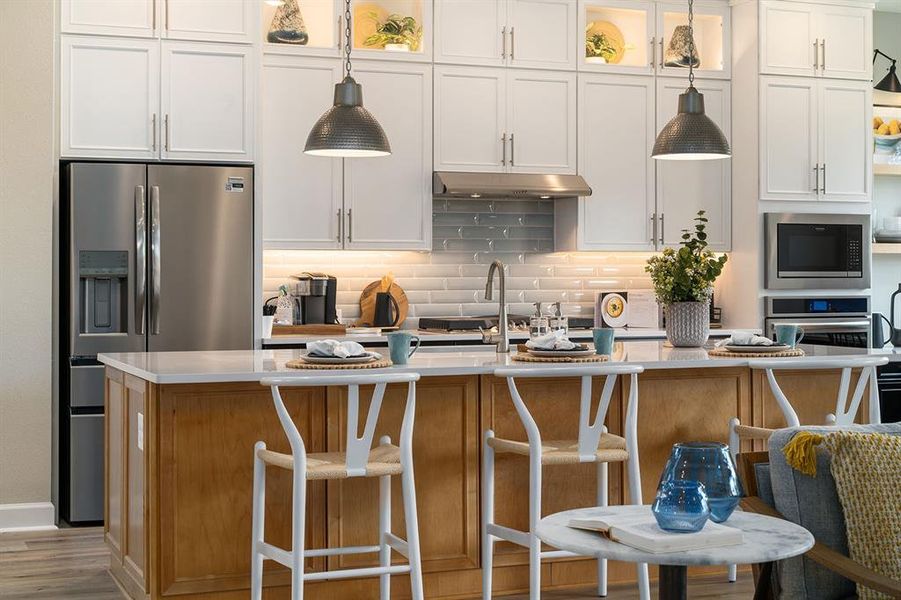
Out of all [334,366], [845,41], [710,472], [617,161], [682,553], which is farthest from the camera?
[845,41]

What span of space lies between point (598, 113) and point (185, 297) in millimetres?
2576

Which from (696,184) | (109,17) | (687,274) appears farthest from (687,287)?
(109,17)

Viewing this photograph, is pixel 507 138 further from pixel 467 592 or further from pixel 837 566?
pixel 837 566

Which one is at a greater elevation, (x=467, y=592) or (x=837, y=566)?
(x=837, y=566)

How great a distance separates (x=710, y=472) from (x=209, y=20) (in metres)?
4.35

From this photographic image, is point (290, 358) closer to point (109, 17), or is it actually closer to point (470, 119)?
point (109, 17)

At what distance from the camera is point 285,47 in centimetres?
616

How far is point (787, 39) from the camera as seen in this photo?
6734 millimetres

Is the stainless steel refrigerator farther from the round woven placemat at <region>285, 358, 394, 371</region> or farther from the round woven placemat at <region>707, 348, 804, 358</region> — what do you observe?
the round woven placemat at <region>707, 348, 804, 358</region>

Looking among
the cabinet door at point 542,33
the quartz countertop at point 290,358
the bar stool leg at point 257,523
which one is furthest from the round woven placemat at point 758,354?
the cabinet door at point 542,33

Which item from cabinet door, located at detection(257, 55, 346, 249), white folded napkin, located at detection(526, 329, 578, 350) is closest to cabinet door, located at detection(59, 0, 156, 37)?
cabinet door, located at detection(257, 55, 346, 249)

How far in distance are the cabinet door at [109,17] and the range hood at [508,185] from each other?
1.69 metres

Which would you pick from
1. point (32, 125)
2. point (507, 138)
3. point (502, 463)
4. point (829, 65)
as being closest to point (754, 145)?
point (829, 65)

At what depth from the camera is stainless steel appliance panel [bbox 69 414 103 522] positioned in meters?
5.59
